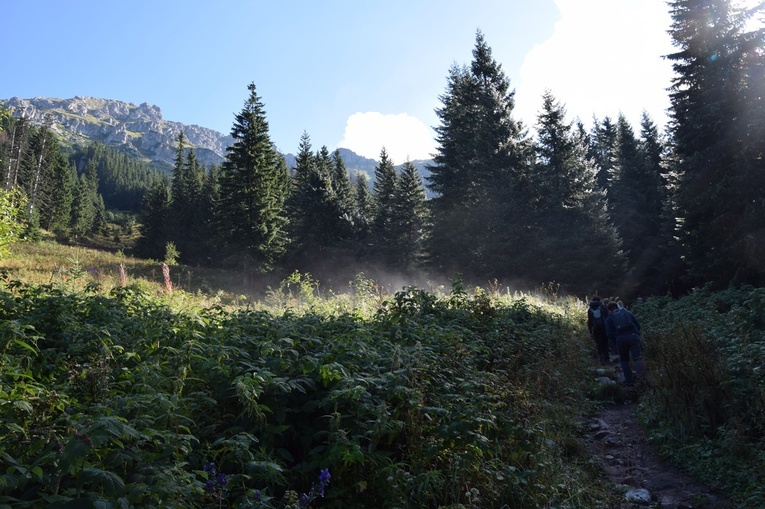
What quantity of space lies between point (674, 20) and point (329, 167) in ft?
123

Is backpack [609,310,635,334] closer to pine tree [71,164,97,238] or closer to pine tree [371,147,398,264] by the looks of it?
pine tree [371,147,398,264]

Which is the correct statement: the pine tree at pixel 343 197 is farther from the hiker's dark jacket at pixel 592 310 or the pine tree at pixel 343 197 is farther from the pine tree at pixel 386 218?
the hiker's dark jacket at pixel 592 310

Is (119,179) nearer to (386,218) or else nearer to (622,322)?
(386,218)

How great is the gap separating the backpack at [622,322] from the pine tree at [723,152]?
1137cm

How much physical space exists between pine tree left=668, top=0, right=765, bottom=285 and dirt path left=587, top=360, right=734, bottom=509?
14551 millimetres

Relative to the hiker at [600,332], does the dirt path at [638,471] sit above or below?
below

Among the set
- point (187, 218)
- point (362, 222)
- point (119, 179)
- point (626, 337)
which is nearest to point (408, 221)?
point (362, 222)

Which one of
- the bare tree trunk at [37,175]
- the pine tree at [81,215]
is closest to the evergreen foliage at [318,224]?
the bare tree trunk at [37,175]

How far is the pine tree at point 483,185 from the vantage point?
28.2 metres

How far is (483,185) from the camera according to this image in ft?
98.0

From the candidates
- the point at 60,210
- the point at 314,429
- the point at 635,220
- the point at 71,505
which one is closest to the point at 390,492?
the point at 314,429

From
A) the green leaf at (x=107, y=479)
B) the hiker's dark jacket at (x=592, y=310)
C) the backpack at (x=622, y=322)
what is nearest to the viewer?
the green leaf at (x=107, y=479)

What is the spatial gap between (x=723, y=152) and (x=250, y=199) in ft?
102

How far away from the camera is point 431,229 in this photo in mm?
32938
